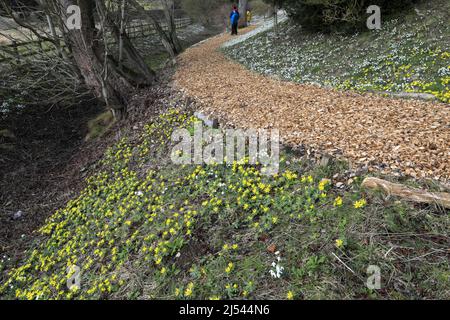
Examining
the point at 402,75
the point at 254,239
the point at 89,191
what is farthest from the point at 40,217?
the point at 402,75

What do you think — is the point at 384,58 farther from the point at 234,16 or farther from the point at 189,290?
the point at 234,16

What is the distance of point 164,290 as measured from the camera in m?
3.86

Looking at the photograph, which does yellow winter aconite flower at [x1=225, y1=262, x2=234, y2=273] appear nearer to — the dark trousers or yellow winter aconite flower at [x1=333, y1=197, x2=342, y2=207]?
yellow winter aconite flower at [x1=333, y1=197, x2=342, y2=207]

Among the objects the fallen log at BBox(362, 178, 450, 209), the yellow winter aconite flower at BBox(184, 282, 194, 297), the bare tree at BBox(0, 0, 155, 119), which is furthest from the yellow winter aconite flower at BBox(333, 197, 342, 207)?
the bare tree at BBox(0, 0, 155, 119)

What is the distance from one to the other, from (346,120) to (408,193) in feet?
7.30

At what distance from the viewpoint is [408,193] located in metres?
3.53

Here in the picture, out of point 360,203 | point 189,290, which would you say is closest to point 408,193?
point 360,203

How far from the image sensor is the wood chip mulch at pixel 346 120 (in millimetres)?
4137

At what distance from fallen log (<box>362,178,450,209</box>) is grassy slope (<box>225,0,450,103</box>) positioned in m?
3.07

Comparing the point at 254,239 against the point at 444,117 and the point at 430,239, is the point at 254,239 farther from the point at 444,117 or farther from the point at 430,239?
the point at 444,117

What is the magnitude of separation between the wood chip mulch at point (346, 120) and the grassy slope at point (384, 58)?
0.79 m

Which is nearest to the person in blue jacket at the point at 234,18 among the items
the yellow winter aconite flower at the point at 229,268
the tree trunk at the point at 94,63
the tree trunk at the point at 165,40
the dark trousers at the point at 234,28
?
the dark trousers at the point at 234,28

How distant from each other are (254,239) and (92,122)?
30.4ft
